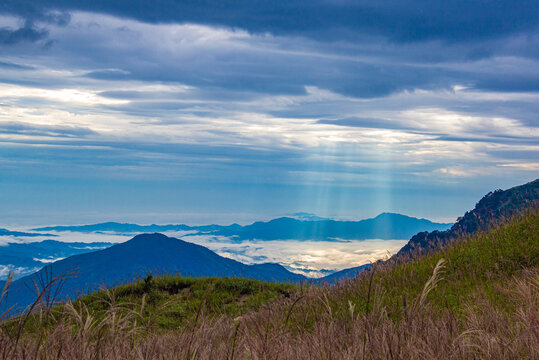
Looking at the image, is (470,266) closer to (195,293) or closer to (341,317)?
(341,317)

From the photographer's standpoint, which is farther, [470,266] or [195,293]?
[195,293]

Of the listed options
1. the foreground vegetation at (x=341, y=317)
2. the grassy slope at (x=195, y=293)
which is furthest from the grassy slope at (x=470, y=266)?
the grassy slope at (x=195, y=293)

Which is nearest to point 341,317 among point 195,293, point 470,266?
point 470,266

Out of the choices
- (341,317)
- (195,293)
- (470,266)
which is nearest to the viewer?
(341,317)

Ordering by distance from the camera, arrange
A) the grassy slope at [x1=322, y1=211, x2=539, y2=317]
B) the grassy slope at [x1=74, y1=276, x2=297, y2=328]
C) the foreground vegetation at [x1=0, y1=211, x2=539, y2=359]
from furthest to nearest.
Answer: the grassy slope at [x1=74, y1=276, x2=297, y2=328], the grassy slope at [x1=322, y1=211, x2=539, y2=317], the foreground vegetation at [x1=0, y1=211, x2=539, y2=359]

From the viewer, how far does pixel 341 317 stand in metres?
7.10

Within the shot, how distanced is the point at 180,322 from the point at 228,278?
509cm

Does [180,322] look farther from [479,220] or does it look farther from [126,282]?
[479,220]

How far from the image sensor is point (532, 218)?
14.0m

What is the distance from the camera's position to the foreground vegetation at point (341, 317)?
4.46 m

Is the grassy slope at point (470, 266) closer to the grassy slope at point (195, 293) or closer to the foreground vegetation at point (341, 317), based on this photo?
the foreground vegetation at point (341, 317)

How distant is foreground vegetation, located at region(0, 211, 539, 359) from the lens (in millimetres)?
4457

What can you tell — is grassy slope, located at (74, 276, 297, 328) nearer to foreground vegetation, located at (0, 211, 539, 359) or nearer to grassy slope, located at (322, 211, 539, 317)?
foreground vegetation, located at (0, 211, 539, 359)

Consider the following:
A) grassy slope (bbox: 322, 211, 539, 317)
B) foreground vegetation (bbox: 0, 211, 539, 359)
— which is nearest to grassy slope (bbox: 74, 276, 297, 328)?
foreground vegetation (bbox: 0, 211, 539, 359)
